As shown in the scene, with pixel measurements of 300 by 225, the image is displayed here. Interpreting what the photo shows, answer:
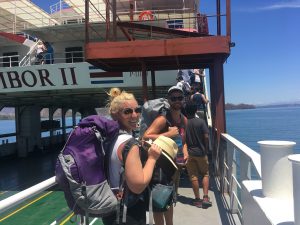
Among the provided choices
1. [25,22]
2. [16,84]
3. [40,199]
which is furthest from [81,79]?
[25,22]

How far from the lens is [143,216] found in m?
2.36

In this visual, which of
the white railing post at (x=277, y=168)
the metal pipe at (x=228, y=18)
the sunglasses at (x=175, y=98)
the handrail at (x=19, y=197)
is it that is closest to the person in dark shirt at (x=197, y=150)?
the sunglasses at (x=175, y=98)

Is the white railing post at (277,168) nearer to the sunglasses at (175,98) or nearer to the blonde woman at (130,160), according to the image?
the blonde woman at (130,160)

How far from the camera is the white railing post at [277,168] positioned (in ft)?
6.15

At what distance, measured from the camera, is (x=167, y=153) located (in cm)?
229

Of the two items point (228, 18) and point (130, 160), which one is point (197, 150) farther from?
point (130, 160)

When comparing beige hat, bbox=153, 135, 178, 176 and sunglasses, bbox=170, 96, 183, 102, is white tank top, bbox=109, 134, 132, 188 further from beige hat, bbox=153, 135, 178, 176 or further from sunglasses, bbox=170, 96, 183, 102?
sunglasses, bbox=170, 96, 183, 102

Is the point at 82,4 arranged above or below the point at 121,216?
above

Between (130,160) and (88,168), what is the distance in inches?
11.1

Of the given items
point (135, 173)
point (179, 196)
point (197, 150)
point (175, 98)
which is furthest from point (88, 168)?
point (179, 196)

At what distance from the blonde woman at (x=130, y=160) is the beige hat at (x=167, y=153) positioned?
12 centimetres

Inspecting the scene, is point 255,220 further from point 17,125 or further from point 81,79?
point 17,125

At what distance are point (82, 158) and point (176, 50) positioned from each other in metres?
5.35

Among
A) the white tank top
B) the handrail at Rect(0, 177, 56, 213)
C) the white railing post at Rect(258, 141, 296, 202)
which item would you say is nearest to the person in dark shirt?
the handrail at Rect(0, 177, 56, 213)
